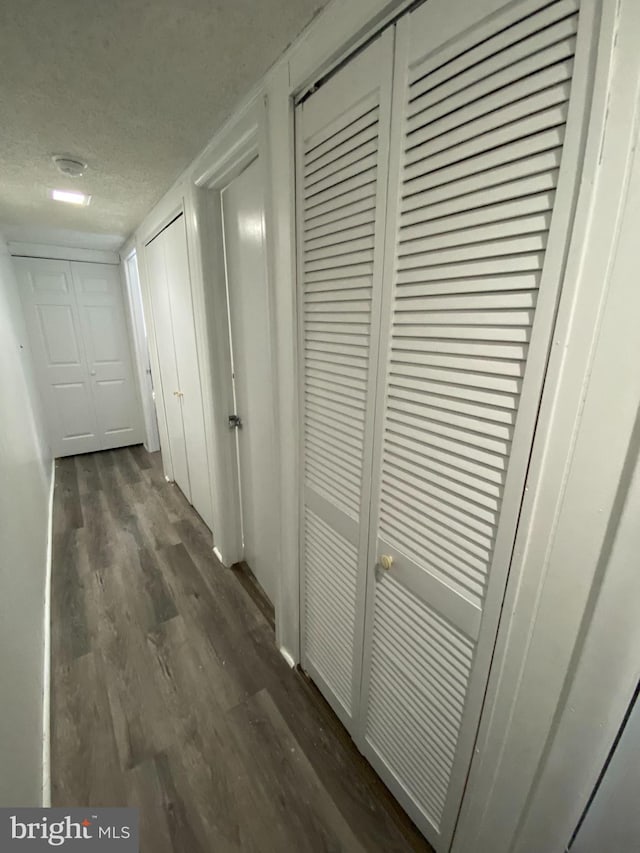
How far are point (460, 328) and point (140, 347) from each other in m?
3.72

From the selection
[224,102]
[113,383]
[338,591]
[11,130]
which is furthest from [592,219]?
[113,383]

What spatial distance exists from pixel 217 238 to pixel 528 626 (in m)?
1.93

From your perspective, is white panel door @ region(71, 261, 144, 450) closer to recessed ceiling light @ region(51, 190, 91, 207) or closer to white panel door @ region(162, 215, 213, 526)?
recessed ceiling light @ region(51, 190, 91, 207)

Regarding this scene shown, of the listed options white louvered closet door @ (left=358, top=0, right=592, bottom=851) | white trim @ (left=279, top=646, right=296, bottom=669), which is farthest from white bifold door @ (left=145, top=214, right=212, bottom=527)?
white louvered closet door @ (left=358, top=0, right=592, bottom=851)

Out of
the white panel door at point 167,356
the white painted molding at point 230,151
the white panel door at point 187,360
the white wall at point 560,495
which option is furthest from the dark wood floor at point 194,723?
the white painted molding at point 230,151

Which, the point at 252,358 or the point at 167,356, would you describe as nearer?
the point at 252,358

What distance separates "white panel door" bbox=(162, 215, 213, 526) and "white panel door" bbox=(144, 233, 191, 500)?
0.24 feet

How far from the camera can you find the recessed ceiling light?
6.37ft

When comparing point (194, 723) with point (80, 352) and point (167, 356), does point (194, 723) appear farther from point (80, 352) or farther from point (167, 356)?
point (80, 352)

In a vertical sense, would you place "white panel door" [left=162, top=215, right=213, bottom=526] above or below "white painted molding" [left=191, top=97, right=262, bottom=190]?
below

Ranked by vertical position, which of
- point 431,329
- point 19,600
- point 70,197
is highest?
point 70,197

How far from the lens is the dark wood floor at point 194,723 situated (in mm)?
1033

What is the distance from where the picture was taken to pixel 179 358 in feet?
7.54

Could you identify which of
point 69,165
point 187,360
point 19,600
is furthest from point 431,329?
point 69,165
